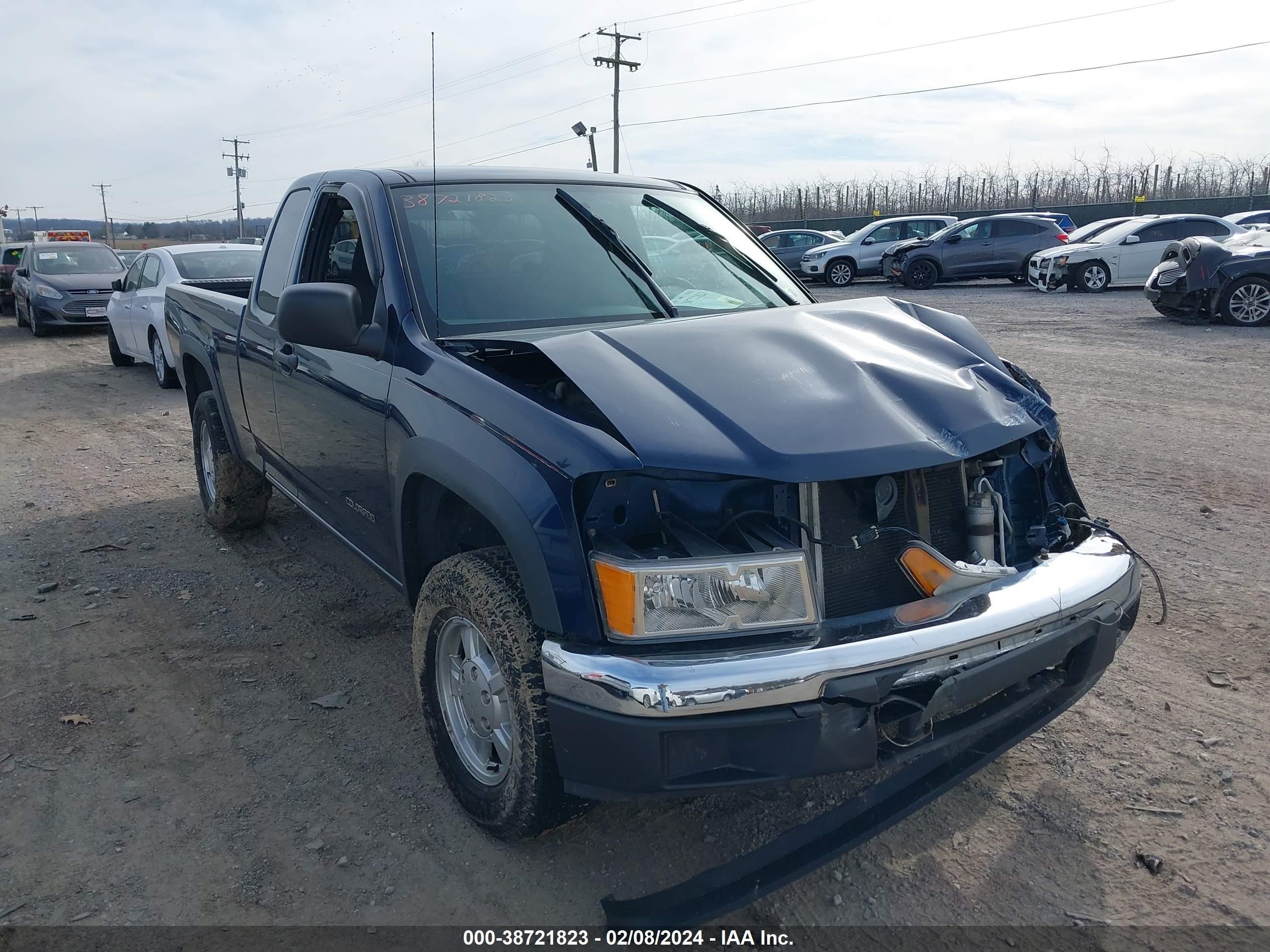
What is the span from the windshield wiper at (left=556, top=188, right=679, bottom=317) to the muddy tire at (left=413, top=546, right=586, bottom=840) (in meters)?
1.29

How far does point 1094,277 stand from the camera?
62.7 feet

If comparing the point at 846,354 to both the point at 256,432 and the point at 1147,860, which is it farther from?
the point at 256,432

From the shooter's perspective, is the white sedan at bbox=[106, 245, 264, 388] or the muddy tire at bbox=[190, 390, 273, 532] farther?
the white sedan at bbox=[106, 245, 264, 388]

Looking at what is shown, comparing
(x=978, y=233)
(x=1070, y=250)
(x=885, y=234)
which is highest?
(x=885, y=234)

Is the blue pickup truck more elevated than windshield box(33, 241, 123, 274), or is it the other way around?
windshield box(33, 241, 123, 274)

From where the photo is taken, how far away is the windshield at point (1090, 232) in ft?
67.6

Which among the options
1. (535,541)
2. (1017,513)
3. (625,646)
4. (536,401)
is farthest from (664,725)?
(1017,513)

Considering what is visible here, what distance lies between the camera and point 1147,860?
267 cm

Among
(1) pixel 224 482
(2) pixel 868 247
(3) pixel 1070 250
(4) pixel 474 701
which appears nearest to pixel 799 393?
(4) pixel 474 701

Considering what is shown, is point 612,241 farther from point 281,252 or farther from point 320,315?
point 281,252

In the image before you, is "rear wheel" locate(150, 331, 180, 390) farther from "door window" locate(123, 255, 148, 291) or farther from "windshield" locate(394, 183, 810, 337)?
"windshield" locate(394, 183, 810, 337)

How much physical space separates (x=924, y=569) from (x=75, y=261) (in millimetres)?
18739

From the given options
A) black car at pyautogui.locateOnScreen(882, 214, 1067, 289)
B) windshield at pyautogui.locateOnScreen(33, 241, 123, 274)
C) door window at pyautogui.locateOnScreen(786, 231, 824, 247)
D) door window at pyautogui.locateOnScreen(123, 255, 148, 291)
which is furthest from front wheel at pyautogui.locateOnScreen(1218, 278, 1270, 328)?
windshield at pyautogui.locateOnScreen(33, 241, 123, 274)

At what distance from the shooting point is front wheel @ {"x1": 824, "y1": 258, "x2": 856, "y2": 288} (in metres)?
24.7
